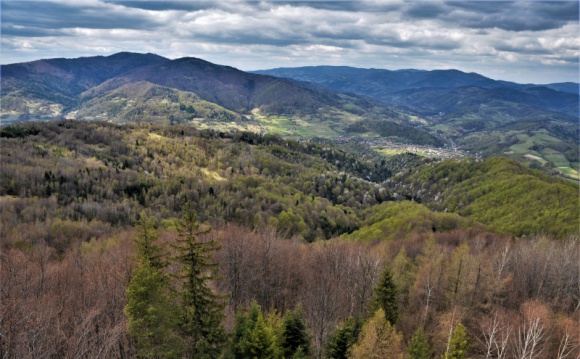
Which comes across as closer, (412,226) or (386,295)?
(386,295)

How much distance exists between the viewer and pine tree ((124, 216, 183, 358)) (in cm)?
2312

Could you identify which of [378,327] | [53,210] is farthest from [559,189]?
[53,210]

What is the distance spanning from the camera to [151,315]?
23125 mm

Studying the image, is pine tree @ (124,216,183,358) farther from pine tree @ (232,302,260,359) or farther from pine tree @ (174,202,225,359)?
pine tree @ (232,302,260,359)

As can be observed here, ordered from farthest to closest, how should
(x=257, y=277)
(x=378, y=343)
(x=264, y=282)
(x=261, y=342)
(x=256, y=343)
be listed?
1. (x=264, y=282)
2. (x=257, y=277)
3. (x=261, y=342)
4. (x=256, y=343)
5. (x=378, y=343)

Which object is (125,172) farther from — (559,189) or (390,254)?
(559,189)

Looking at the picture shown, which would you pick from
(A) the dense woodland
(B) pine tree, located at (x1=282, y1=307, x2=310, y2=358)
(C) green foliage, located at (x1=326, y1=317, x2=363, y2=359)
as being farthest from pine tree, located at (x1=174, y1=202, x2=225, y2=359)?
(C) green foliage, located at (x1=326, y1=317, x2=363, y2=359)

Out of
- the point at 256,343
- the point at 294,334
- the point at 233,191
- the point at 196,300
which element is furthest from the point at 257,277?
the point at 233,191

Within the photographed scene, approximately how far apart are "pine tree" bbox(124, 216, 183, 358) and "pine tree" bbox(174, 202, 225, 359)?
1.23 metres

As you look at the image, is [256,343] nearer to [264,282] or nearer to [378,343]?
[378,343]

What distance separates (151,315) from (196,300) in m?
3.64

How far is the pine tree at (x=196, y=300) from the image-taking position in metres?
25.2

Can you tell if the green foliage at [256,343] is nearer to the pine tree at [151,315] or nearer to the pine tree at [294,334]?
the pine tree at [294,334]

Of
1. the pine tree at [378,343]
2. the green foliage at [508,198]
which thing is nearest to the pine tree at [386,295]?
the pine tree at [378,343]
